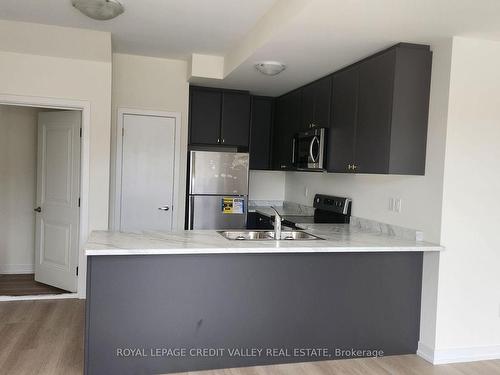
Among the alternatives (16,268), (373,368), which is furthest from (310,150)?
(16,268)

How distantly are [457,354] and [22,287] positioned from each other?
163 inches

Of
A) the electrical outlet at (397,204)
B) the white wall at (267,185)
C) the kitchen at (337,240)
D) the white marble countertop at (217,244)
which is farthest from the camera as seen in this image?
the white wall at (267,185)

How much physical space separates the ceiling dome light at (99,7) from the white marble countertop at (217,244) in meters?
1.49

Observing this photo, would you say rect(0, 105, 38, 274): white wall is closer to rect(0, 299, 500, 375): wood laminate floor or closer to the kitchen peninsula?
rect(0, 299, 500, 375): wood laminate floor

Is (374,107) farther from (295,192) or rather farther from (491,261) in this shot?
(295,192)

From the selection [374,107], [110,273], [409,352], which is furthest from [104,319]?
[374,107]

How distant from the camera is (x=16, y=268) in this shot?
5055mm

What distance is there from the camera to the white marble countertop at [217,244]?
254 cm

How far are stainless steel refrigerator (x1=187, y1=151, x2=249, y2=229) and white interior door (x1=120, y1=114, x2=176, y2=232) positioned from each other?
0.26 metres

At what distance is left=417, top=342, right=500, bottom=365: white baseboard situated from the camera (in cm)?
302

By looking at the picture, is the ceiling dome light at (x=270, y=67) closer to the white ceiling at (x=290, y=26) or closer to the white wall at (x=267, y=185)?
the white ceiling at (x=290, y=26)

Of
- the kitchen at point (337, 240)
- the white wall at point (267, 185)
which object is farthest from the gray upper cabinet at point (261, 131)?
the kitchen at point (337, 240)

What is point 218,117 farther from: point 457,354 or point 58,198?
point 457,354

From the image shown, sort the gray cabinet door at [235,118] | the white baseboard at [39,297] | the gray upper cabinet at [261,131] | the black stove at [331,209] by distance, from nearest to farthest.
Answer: the white baseboard at [39,297], the black stove at [331,209], the gray cabinet door at [235,118], the gray upper cabinet at [261,131]
